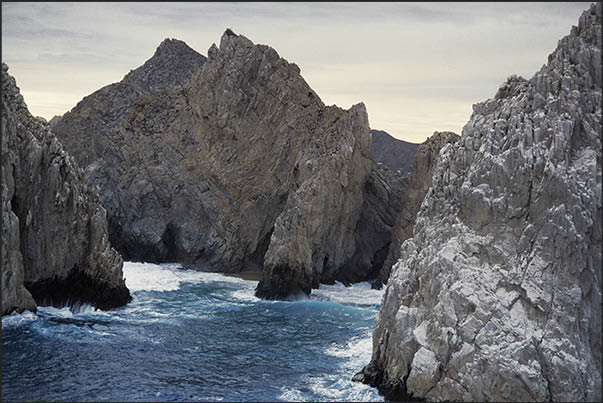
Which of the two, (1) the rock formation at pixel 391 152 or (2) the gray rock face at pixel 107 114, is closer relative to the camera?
(2) the gray rock face at pixel 107 114

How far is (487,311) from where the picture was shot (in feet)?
81.3

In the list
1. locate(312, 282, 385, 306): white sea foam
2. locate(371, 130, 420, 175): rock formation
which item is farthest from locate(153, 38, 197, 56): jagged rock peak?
locate(312, 282, 385, 306): white sea foam

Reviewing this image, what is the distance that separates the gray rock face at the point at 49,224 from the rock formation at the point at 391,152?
5852cm

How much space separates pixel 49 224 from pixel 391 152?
66.6 meters

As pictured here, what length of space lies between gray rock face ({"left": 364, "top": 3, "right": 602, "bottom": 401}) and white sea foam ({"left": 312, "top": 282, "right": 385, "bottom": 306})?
1968cm

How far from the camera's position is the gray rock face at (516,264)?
78.1 feet

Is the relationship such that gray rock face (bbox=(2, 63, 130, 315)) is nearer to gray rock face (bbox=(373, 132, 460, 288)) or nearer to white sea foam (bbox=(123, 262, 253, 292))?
white sea foam (bbox=(123, 262, 253, 292))

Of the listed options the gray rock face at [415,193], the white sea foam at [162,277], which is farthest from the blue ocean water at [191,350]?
the gray rock face at [415,193]

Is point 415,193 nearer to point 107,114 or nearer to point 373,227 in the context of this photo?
point 373,227

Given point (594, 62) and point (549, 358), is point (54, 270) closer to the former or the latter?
point (549, 358)

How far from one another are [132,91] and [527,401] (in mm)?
66365

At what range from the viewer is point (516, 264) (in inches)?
1019

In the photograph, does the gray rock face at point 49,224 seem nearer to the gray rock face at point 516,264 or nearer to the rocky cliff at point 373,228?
the gray rock face at point 516,264


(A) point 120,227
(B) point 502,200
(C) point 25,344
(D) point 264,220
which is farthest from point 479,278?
(A) point 120,227
